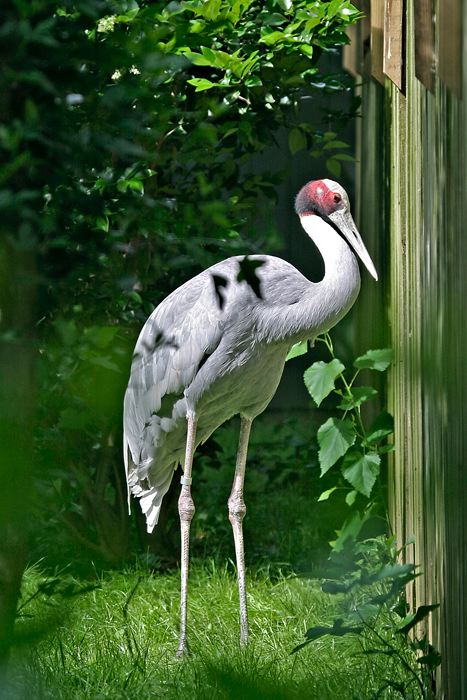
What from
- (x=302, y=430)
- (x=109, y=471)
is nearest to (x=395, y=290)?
(x=109, y=471)

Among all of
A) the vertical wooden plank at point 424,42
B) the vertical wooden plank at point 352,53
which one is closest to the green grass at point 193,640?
the vertical wooden plank at point 424,42

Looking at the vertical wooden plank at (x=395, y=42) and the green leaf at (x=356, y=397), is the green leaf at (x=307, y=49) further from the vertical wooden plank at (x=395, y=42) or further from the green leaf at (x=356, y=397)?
the green leaf at (x=356, y=397)

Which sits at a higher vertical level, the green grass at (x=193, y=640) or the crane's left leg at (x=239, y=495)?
the crane's left leg at (x=239, y=495)

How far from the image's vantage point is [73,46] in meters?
1.23

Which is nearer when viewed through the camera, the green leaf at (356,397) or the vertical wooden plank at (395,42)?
the vertical wooden plank at (395,42)

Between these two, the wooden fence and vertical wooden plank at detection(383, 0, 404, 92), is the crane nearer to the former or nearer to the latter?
the wooden fence

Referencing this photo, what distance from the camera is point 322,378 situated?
3.89m

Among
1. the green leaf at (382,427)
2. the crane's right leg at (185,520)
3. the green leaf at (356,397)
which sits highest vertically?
the green leaf at (356,397)

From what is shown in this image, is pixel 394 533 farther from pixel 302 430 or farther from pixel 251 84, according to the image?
pixel 302 430

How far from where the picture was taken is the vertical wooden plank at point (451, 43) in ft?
6.20

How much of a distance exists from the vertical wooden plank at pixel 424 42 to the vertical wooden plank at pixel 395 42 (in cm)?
50

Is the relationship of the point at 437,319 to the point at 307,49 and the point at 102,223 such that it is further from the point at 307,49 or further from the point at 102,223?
the point at 307,49

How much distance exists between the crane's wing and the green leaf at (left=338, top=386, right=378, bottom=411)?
0.56m

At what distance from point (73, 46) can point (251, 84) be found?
271 centimetres
